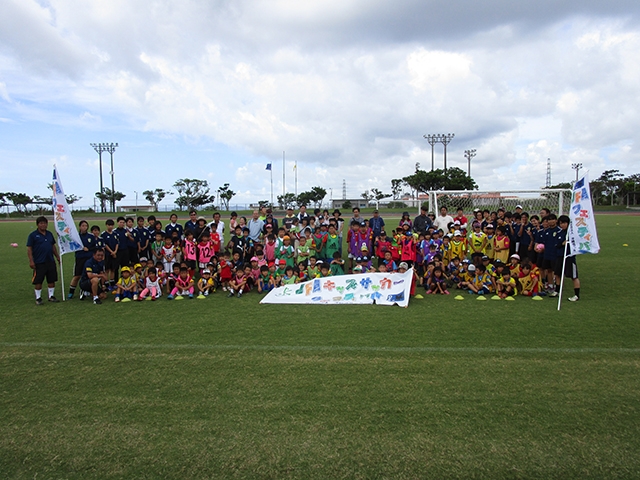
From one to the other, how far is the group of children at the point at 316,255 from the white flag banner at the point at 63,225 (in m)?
0.38

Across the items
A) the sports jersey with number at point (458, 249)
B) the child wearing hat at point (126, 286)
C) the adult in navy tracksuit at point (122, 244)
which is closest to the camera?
the child wearing hat at point (126, 286)

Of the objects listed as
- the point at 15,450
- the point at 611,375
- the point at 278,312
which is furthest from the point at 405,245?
the point at 15,450

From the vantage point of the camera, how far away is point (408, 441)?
2.96m

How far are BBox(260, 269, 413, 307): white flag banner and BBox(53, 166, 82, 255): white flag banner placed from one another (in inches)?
157

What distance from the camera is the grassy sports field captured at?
277cm

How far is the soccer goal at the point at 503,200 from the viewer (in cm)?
1445

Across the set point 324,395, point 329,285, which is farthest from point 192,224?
point 324,395

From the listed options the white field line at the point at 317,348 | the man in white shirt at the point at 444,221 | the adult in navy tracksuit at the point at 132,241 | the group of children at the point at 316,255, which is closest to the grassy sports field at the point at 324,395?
the white field line at the point at 317,348

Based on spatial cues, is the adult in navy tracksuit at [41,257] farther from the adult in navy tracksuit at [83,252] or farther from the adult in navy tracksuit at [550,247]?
the adult in navy tracksuit at [550,247]

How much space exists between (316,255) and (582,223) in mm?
5340

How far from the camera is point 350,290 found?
23.8 ft

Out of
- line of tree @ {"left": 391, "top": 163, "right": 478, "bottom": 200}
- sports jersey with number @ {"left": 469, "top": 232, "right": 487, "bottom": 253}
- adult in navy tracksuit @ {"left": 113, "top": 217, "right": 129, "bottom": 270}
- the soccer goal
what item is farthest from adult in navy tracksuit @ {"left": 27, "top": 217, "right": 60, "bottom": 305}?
line of tree @ {"left": 391, "top": 163, "right": 478, "bottom": 200}

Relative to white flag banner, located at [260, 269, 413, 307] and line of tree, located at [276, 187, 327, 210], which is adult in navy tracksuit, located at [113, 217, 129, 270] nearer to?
white flag banner, located at [260, 269, 413, 307]

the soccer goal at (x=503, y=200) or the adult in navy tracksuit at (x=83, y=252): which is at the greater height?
the soccer goal at (x=503, y=200)
